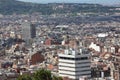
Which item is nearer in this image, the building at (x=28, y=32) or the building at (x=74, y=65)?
the building at (x=74, y=65)

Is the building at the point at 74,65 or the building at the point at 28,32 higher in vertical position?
the building at the point at 74,65

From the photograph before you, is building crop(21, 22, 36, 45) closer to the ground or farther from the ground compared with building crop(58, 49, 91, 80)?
closer to the ground

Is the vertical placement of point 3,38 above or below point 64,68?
below

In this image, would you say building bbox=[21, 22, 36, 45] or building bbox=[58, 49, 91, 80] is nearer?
building bbox=[58, 49, 91, 80]

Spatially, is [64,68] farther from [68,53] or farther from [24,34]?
[24,34]

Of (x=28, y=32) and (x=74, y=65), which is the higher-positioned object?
(x=74, y=65)

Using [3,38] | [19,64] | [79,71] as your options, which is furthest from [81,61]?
[3,38]

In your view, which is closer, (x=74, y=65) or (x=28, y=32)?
(x=74, y=65)

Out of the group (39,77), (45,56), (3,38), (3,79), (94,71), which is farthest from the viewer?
(3,38)
